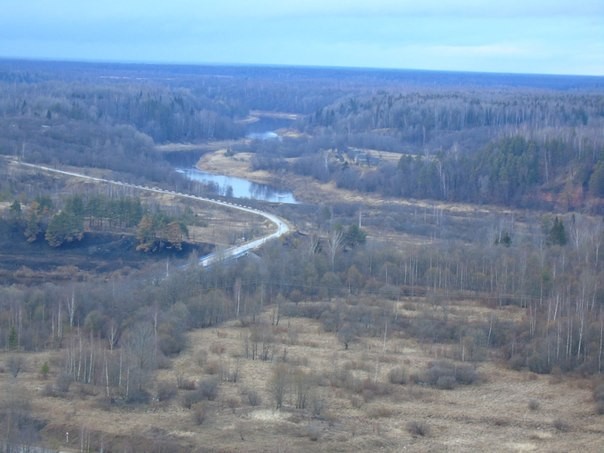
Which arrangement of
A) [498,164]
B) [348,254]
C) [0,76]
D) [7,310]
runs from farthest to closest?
1. [0,76]
2. [498,164]
3. [348,254]
4. [7,310]

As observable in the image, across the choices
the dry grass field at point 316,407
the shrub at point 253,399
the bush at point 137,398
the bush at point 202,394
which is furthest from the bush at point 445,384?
the bush at point 137,398

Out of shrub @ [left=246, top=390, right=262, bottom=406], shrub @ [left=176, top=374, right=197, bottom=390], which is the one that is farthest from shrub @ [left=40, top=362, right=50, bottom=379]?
shrub @ [left=246, top=390, right=262, bottom=406]

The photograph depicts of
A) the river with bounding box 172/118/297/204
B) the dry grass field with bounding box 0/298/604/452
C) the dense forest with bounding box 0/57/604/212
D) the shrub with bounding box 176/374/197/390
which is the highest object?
the dense forest with bounding box 0/57/604/212

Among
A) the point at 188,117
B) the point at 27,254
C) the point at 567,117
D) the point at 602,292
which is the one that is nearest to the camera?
the point at 602,292

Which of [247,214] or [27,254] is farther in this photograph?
[247,214]

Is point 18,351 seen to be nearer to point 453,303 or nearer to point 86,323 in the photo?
point 86,323

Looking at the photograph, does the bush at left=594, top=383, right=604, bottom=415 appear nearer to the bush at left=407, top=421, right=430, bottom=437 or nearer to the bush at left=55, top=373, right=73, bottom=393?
the bush at left=407, top=421, right=430, bottom=437

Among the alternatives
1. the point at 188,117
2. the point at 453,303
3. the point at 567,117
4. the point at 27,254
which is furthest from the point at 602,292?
the point at 188,117
